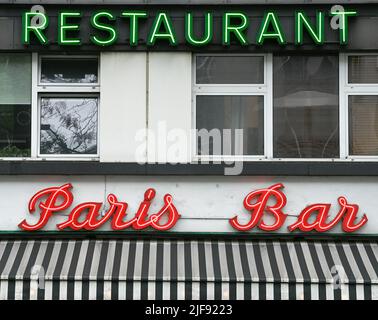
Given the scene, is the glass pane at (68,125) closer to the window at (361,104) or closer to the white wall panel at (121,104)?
the white wall panel at (121,104)

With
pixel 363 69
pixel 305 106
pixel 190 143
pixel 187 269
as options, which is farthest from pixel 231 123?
pixel 187 269

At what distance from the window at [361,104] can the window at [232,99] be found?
51.6 inches

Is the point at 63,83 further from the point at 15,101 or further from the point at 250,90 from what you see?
the point at 250,90

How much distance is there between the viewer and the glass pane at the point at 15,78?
11.9 m

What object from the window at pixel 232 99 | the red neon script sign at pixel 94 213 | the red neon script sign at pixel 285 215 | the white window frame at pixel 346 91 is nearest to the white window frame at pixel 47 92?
the red neon script sign at pixel 94 213

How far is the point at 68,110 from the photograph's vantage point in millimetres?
12000

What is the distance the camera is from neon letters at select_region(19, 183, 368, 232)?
1123 centimetres

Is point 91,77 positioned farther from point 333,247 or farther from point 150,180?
point 333,247

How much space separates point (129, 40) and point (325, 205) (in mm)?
3831

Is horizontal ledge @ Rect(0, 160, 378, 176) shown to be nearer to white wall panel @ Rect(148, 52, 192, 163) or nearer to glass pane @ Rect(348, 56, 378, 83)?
white wall panel @ Rect(148, 52, 192, 163)

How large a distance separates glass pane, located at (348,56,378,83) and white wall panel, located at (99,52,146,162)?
321 centimetres

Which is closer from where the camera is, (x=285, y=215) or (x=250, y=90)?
(x=285, y=215)

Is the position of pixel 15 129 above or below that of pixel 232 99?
below

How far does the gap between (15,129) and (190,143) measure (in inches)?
107
